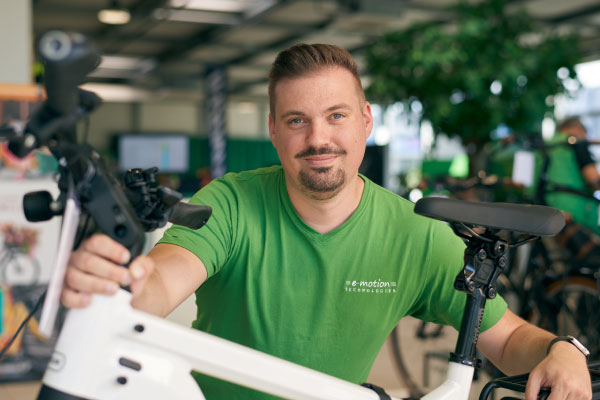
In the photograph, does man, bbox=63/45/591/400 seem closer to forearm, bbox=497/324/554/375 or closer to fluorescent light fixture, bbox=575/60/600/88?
forearm, bbox=497/324/554/375

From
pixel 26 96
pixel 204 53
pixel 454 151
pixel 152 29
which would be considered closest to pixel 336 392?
pixel 26 96

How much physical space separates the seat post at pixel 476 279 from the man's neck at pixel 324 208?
1.20 feet

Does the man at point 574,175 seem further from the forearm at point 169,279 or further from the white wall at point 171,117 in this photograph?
the white wall at point 171,117

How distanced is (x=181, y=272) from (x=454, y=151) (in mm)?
17809

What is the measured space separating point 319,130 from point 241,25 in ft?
31.3

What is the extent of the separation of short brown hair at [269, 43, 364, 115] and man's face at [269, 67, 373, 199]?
0.05 feet

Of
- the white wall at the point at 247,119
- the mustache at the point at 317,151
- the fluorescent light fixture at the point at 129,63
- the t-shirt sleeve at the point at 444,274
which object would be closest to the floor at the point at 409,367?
the t-shirt sleeve at the point at 444,274

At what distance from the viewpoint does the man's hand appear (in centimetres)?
112

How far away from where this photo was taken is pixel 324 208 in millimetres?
1401

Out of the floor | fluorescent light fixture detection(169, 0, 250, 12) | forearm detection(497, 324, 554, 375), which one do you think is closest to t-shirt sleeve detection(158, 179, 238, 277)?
forearm detection(497, 324, 554, 375)

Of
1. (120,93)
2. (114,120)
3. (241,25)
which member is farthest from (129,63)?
(241,25)

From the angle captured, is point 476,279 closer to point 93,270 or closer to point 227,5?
point 93,270


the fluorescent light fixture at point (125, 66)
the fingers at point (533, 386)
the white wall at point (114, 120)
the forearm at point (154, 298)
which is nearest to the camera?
the forearm at point (154, 298)

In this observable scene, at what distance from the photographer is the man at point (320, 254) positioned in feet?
4.39
